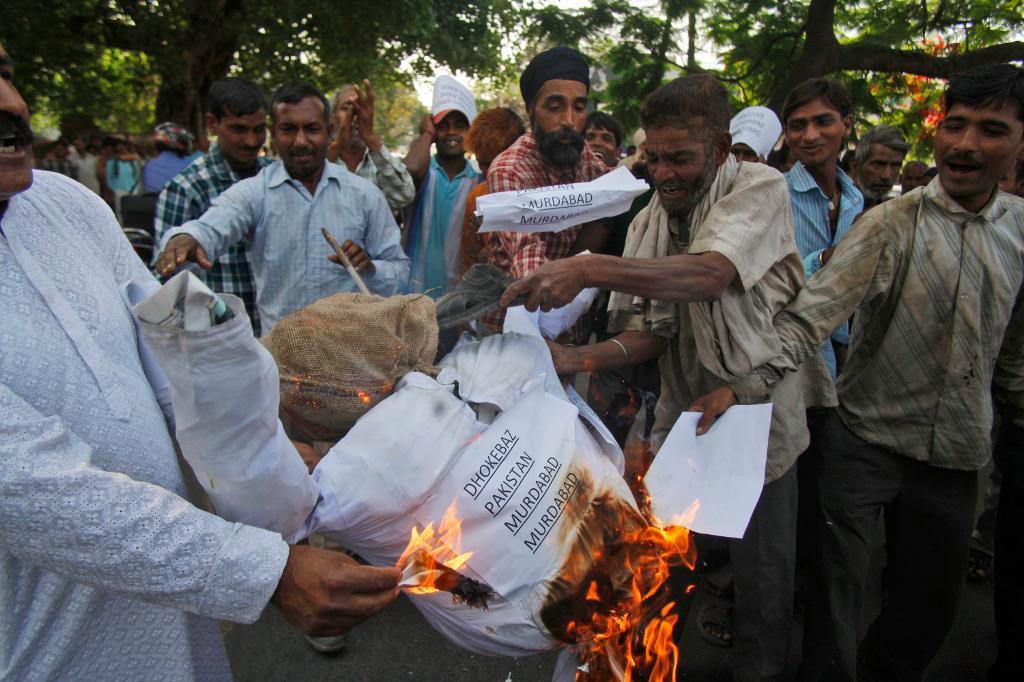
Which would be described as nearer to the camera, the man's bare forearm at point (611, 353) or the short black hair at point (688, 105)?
the short black hair at point (688, 105)

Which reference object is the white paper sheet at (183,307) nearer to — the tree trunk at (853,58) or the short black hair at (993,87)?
the short black hair at (993,87)

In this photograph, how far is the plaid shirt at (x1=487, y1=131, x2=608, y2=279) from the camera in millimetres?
2600

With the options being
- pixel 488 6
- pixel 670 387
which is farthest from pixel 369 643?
pixel 488 6

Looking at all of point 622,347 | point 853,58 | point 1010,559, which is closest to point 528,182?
point 622,347

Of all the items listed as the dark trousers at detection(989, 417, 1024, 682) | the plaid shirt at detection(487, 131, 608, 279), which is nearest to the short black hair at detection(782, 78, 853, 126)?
the plaid shirt at detection(487, 131, 608, 279)

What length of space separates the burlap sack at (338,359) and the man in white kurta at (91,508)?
317mm

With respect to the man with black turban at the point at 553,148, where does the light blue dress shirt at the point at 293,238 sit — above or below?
below

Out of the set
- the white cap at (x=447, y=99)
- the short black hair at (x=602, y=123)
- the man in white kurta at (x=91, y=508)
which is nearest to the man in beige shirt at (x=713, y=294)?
the man in white kurta at (x=91, y=508)

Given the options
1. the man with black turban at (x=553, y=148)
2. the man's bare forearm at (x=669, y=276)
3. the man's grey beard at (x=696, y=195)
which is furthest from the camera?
the man with black turban at (x=553, y=148)

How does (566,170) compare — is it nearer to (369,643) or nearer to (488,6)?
(369,643)

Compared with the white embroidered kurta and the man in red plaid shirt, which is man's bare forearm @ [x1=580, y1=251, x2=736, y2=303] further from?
the white embroidered kurta

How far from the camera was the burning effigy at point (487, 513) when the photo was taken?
1.51 meters

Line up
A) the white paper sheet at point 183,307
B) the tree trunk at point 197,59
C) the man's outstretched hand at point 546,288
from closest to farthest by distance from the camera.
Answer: the white paper sheet at point 183,307 < the man's outstretched hand at point 546,288 < the tree trunk at point 197,59

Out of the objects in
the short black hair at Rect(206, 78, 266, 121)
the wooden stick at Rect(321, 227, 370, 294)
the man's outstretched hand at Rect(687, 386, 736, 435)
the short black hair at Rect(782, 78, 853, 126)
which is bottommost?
the man's outstretched hand at Rect(687, 386, 736, 435)
